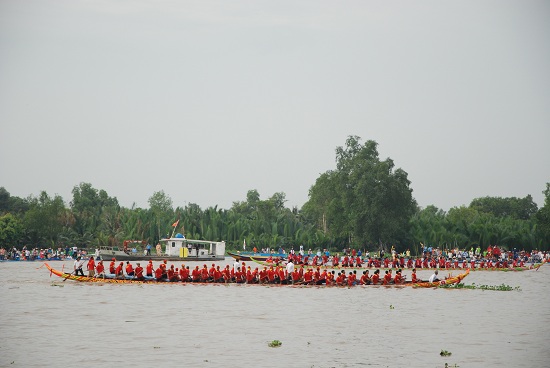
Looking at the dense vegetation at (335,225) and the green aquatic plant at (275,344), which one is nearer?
the green aquatic plant at (275,344)

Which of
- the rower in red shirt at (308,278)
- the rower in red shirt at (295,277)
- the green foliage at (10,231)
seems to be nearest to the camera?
the rower in red shirt at (308,278)

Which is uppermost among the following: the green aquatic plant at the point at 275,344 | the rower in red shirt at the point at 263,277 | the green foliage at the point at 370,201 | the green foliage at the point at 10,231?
the green foliage at the point at 370,201

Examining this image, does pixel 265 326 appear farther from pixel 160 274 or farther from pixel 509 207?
pixel 509 207

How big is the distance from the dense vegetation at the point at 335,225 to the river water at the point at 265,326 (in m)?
37.4

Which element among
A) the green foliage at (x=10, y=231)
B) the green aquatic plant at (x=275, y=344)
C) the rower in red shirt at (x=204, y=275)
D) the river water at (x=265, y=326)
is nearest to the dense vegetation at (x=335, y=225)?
the green foliage at (x=10, y=231)

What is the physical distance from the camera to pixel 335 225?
323 feet

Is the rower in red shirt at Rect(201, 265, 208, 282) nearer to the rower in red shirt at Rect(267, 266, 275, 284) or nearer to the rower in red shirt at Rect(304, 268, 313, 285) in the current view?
the rower in red shirt at Rect(267, 266, 275, 284)

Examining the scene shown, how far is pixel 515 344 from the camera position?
3045 cm

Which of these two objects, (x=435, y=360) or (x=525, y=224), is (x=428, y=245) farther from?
(x=435, y=360)

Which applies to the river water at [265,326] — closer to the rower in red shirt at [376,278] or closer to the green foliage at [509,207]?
the rower in red shirt at [376,278]

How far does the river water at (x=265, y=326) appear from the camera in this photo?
26766 millimetres

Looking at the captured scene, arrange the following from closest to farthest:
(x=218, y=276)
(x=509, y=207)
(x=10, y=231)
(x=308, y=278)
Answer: (x=308, y=278)
(x=218, y=276)
(x=10, y=231)
(x=509, y=207)

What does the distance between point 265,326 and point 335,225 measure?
64211 mm

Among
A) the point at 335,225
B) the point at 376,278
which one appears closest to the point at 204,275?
the point at 376,278
